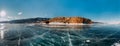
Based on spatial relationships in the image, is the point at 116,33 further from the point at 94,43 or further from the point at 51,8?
the point at 51,8

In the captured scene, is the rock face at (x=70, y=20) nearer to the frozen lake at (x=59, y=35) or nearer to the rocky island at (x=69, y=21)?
the rocky island at (x=69, y=21)

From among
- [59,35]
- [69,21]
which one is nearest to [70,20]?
[69,21]

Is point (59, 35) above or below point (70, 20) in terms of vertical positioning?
below

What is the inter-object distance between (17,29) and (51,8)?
2.53 feet

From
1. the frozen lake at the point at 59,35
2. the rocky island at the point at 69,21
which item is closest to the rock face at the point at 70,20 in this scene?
the rocky island at the point at 69,21

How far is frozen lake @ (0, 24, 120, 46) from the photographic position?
6.17 metres

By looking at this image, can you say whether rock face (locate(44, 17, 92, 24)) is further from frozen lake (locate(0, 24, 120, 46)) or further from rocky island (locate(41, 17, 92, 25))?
frozen lake (locate(0, 24, 120, 46))

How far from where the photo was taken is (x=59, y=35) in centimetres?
638

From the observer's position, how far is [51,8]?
21.1 feet

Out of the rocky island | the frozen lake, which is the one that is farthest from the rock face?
the frozen lake

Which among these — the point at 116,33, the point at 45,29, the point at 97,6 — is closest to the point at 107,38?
the point at 116,33

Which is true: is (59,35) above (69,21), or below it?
below

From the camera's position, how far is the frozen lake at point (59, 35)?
6.17 m

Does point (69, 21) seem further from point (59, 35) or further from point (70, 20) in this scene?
point (59, 35)
